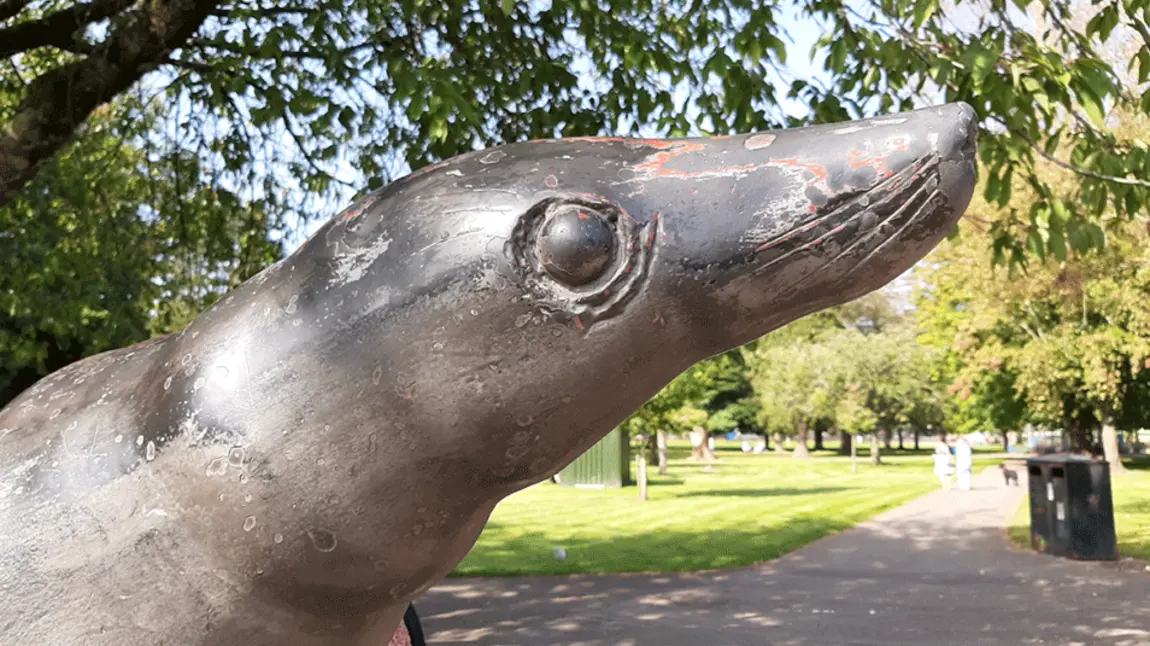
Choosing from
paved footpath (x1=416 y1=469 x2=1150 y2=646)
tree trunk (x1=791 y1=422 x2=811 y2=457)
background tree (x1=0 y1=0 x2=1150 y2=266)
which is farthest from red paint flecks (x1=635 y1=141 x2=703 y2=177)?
tree trunk (x1=791 y1=422 x2=811 y2=457)

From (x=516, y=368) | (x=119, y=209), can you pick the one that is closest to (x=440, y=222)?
(x=516, y=368)

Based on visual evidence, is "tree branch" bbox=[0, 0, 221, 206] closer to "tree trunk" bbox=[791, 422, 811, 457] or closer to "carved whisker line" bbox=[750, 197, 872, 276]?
"carved whisker line" bbox=[750, 197, 872, 276]

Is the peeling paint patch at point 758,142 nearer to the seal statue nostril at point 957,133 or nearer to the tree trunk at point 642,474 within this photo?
the seal statue nostril at point 957,133

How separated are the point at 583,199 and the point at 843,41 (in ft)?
13.2

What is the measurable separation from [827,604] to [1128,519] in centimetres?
1044

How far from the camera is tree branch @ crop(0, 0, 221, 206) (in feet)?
15.8

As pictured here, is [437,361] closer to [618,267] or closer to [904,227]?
[618,267]

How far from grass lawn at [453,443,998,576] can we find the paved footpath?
31.3 inches

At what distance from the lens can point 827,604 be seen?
10430mm

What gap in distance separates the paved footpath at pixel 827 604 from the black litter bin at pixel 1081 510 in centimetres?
38

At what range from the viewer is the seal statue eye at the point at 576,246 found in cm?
102

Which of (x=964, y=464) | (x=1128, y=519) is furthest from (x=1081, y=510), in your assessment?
(x=964, y=464)

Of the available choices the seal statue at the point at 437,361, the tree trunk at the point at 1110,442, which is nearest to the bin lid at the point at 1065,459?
the seal statue at the point at 437,361

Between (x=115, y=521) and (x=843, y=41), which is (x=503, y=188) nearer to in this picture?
(x=115, y=521)
